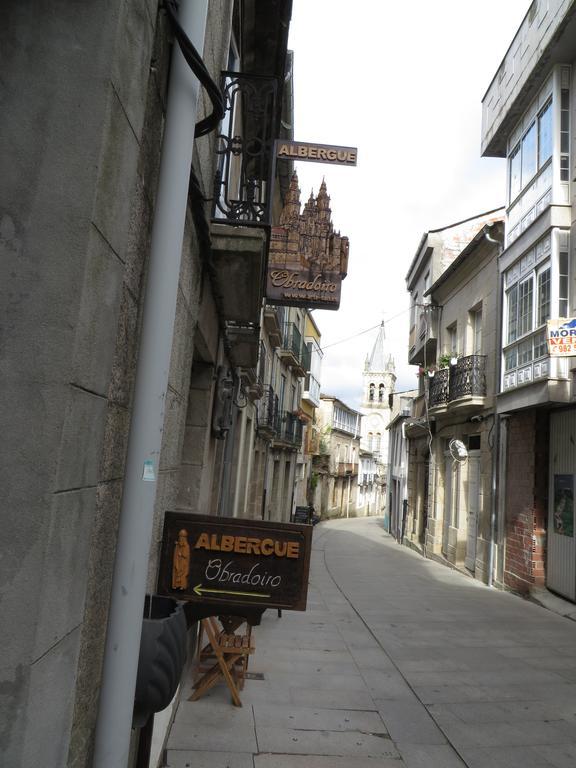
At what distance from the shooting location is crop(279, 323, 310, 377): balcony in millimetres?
23672

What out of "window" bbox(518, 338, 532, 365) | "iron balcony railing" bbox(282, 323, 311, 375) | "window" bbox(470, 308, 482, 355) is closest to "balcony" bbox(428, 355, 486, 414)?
"window" bbox(470, 308, 482, 355)

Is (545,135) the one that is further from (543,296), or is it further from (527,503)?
(527,503)

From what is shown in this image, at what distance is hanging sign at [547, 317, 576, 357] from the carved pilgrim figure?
28.1ft

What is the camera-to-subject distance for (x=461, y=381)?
15.1 m

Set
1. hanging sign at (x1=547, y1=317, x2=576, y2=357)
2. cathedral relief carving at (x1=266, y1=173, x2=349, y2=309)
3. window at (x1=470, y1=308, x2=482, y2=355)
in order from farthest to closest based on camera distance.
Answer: window at (x1=470, y1=308, x2=482, y2=355)
hanging sign at (x1=547, y1=317, x2=576, y2=357)
cathedral relief carving at (x1=266, y1=173, x2=349, y2=309)

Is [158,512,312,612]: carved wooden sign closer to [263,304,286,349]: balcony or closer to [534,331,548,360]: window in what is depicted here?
[534,331,548,360]: window

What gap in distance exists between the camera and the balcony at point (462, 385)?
14.5 meters

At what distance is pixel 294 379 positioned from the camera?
27859 mm

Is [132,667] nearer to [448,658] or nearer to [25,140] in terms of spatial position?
[25,140]

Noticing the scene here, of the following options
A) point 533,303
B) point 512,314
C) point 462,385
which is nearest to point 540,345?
point 533,303

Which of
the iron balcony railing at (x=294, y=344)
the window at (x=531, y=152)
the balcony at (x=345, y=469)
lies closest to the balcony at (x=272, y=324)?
the iron balcony railing at (x=294, y=344)

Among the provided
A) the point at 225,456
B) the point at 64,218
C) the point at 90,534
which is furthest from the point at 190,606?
the point at 225,456

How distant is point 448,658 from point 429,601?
4031 mm

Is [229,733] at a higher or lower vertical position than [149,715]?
lower
